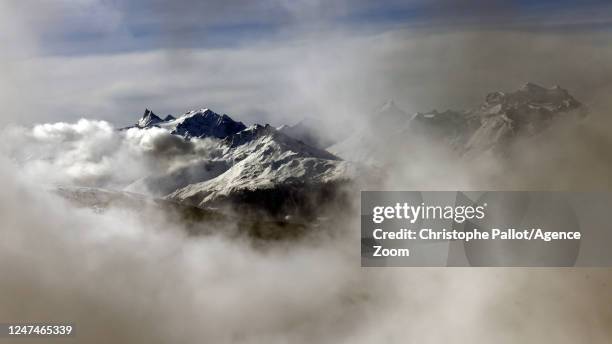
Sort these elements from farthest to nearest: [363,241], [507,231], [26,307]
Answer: [363,241], [507,231], [26,307]

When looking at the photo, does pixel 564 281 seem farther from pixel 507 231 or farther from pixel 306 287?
pixel 306 287

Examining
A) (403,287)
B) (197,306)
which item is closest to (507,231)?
(403,287)

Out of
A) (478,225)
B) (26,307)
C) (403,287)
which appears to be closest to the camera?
(26,307)

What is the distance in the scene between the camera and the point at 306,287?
84812 millimetres

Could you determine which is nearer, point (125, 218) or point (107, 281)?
point (107, 281)

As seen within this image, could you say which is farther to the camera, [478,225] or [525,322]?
[478,225]

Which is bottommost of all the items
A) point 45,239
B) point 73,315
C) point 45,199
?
point 73,315

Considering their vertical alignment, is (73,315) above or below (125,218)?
below

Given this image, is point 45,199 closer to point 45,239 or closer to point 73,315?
point 45,239

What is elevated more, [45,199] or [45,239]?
[45,199]

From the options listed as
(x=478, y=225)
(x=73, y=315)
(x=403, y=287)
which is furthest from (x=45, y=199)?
→ (x=478, y=225)

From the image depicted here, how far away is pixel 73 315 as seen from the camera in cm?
5966

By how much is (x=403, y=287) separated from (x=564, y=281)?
22.8 meters

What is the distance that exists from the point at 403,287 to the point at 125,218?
46479mm
